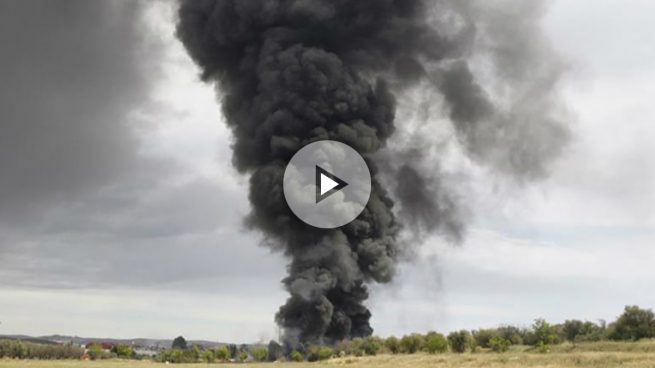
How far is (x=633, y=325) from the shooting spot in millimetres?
58000

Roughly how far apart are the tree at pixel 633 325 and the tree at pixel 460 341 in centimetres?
1293

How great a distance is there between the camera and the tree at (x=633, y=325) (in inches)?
2223

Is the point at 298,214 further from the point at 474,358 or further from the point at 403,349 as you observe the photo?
the point at 474,358

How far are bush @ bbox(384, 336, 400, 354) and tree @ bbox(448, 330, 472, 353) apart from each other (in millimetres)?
4931

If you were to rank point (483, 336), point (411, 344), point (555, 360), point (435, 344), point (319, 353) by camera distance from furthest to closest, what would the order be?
point (483, 336) → point (411, 344) → point (435, 344) → point (319, 353) → point (555, 360)

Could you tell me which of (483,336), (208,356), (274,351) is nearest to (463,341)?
(483,336)

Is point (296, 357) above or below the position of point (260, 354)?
below

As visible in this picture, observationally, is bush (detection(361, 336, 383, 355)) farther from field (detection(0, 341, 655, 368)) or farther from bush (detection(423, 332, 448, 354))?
field (detection(0, 341, 655, 368))

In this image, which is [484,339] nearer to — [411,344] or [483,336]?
[483,336]

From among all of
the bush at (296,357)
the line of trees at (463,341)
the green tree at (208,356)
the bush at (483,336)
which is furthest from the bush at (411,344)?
the green tree at (208,356)

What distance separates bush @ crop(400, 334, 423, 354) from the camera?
64438 mm

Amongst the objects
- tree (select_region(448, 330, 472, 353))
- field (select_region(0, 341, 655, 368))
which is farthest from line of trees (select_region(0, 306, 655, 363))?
field (select_region(0, 341, 655, 368))

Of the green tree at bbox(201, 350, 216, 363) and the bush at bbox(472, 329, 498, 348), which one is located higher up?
the bush at bbox(472, 329, 498, 348)

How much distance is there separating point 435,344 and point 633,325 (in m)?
16.8
